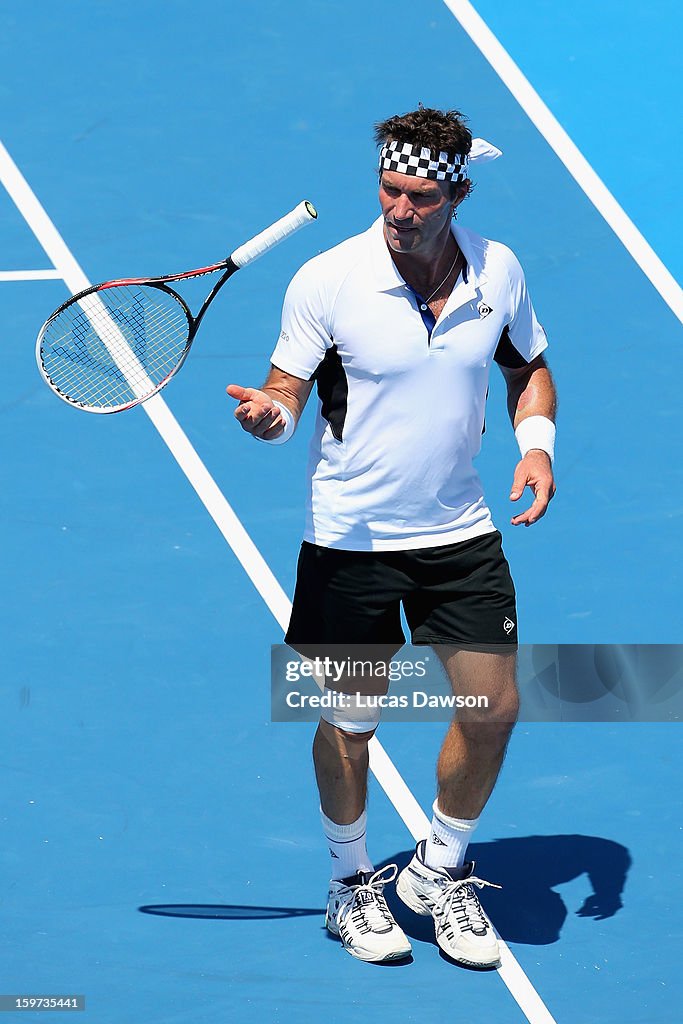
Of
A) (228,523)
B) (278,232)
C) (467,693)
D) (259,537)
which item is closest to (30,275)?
(228,523)

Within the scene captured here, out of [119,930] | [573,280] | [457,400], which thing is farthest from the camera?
[573,280]

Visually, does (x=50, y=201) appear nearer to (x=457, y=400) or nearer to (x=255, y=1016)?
(x=457, y=400)

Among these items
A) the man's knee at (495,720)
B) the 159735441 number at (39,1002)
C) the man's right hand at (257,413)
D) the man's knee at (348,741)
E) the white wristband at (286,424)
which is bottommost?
the 159735441 number at (39,1002)

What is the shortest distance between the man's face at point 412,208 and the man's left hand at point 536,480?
738 mm

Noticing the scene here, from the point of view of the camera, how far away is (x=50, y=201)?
32.0 ft

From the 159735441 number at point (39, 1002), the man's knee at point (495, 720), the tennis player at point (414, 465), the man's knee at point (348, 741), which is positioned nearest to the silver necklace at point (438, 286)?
the tennis player at point (414, 465)

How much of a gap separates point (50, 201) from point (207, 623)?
3640 mm

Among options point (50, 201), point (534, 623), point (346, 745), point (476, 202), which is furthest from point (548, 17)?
point (346, 745)

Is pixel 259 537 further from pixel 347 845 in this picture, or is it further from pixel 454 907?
pixel 454 907

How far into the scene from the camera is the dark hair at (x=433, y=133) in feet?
16.6

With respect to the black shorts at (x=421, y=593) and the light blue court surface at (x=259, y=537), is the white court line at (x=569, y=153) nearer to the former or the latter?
the light blue court surface at (x=259, y=537)

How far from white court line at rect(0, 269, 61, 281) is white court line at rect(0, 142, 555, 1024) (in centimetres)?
5

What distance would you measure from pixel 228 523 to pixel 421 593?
2.44m

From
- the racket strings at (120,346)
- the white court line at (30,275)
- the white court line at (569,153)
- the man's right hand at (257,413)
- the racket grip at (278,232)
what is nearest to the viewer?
the man's right hand at (257,413)
